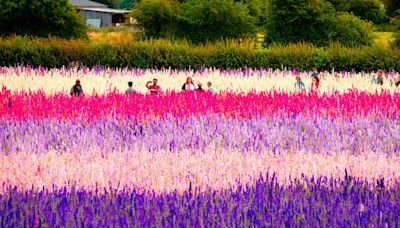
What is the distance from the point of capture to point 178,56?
28.2 m

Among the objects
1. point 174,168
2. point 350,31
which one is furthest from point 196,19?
point 174,168

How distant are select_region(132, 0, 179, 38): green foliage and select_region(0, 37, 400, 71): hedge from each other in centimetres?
1430

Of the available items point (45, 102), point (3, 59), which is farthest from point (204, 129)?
point (3, 59)

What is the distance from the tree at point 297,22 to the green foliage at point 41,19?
32.8 feet

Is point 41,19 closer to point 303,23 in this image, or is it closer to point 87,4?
point 303,23

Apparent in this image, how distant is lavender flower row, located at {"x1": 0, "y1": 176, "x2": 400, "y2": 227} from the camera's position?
501 centimetres

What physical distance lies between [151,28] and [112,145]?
117ft

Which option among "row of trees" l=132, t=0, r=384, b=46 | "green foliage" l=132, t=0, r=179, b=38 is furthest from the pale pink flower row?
"green foliage" l=132, t=0, r=179, b=38

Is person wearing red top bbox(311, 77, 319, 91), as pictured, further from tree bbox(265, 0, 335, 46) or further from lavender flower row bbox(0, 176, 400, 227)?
tree bbox(265, 0, 335, 46)

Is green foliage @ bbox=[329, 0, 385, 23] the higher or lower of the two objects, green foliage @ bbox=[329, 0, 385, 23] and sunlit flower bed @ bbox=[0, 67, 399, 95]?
the higher

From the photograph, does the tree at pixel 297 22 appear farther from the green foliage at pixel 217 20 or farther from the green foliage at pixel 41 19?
the green foliage at pixel 41 19

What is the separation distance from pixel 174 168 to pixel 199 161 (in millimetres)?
441

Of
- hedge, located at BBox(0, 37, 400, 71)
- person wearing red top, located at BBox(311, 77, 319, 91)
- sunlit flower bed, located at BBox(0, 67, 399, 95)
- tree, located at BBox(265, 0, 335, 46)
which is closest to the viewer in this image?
person wearing red top, located at BBox(311, 77, 319, 91)

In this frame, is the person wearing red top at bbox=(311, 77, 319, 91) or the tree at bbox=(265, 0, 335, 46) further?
the tree at bbox=(265, 0, 335, 46)
